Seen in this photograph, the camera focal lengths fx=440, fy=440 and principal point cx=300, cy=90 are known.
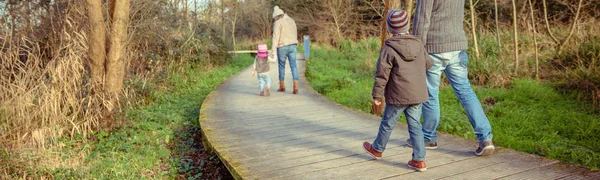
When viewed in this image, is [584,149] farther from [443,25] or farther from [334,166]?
[334,166]

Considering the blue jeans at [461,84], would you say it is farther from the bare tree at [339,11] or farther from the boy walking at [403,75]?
the bare tree at [339,11]

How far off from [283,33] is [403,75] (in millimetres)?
4603

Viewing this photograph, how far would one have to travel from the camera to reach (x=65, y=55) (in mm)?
6047

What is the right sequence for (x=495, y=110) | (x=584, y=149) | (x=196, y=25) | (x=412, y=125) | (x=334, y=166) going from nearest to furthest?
(x=412, y=125) → (x=334, y=166) → (x=584, y=149) → (x=495, y=110) → (x=196, y=25)

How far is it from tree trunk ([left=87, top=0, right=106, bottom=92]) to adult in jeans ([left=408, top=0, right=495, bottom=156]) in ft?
14.4

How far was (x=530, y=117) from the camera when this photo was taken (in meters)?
5.82

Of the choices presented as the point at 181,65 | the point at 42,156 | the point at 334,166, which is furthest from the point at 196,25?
the point at 334,166

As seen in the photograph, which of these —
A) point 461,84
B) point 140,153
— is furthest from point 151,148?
point 461,84

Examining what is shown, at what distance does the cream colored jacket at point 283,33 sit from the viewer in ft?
25.2

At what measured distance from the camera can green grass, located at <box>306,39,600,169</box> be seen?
451 cm

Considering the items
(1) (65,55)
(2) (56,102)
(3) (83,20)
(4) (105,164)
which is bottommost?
(4) (105,164)

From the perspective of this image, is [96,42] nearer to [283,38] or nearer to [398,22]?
[283,38]

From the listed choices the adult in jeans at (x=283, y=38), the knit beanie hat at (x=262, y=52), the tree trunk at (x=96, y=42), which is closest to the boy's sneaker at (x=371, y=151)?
the adult in jeans at (x=283, y=38)

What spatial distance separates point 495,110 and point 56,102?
596 cm
